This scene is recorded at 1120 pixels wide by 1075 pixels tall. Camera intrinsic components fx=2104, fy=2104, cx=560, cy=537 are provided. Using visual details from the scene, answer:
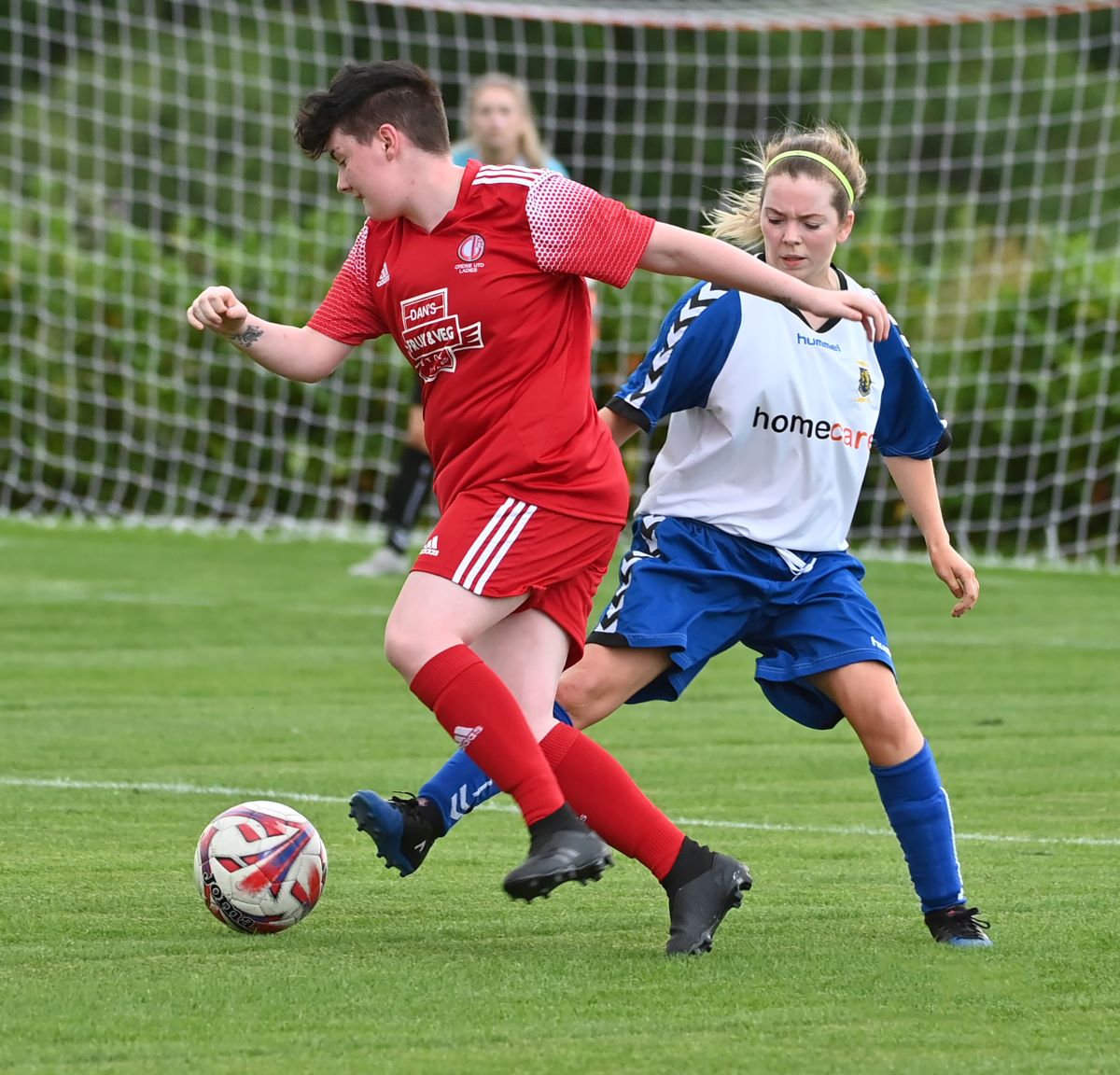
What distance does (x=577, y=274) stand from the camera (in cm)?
396

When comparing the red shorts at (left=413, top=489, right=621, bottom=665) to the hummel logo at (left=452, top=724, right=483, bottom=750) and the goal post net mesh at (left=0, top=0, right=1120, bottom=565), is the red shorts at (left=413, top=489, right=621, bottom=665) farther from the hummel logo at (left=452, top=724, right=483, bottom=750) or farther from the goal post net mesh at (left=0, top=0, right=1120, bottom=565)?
the goal post net mesh at (left=0, top=0, right=1120, bottom=565)

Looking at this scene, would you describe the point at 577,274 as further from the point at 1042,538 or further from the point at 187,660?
the point at 1042,538

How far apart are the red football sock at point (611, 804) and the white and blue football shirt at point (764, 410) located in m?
0.57

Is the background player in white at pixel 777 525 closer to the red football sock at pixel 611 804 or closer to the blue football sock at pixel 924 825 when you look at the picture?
the blue football sock at pixel 924 825

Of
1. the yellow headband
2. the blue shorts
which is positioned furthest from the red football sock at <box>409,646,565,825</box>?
the yellow headband

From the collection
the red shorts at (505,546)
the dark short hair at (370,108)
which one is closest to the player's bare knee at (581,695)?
the red shorts at (505,546)

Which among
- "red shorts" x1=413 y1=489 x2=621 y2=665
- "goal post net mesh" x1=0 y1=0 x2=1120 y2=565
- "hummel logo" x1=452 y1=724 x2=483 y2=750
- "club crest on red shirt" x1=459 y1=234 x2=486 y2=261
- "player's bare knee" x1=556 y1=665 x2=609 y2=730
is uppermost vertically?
"club crest on red shirt" x1=459 y1=234 x2=486 y2=261

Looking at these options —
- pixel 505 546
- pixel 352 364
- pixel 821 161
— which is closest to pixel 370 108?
pixel 505 546

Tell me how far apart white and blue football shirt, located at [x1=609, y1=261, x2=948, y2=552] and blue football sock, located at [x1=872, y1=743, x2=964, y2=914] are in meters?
0.49

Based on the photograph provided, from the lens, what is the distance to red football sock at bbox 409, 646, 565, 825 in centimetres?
382

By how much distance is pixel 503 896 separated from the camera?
4.51 metres

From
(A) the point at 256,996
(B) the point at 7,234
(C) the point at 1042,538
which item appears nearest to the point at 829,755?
(A) the point at 256,996

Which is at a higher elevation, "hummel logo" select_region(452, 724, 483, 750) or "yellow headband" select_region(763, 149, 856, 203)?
"yellow headband" select_region(763, 149, 856, 203)

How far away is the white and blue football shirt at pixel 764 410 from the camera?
4332 millimetres
